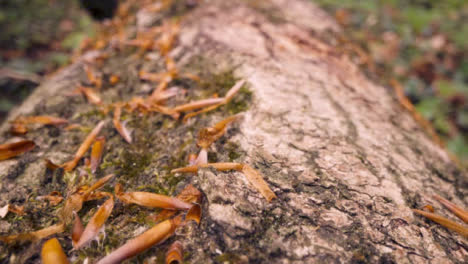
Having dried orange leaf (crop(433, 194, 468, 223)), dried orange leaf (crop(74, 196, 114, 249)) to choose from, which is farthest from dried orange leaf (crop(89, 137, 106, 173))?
dried orange leaf (crop(433, 194, 468, 223))

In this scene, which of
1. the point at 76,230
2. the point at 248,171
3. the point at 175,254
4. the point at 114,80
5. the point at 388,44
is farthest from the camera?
the point at 388,44

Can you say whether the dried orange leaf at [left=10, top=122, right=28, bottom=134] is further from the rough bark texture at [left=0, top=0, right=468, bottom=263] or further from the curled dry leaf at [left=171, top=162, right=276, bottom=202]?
the curled dry leaf at [left=171, top=162, right=276, bottom=202]

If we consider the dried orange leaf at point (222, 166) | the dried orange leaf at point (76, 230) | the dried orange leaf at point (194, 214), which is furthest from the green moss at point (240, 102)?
the dried orange leaf at point (76, 230)

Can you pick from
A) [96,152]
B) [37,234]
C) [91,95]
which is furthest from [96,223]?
[91,95]

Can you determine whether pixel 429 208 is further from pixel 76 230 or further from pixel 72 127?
pixel 72 127

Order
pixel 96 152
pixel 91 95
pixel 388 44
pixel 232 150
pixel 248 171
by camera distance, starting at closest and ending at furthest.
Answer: pixel 248 171 < pixel 232 150 < pixel 96 152 < pixel 91 95 < pixel 388 44

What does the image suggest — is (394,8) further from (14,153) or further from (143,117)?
(14,153)

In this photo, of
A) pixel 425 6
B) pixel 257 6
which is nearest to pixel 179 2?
pixel 257 6
